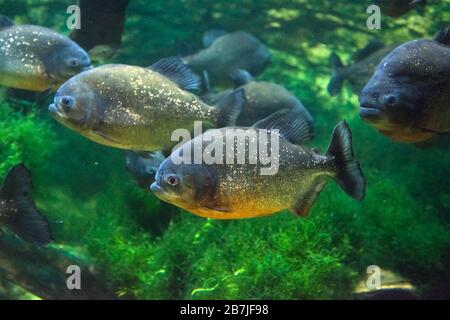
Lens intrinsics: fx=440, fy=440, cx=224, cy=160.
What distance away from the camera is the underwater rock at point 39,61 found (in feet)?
13.1

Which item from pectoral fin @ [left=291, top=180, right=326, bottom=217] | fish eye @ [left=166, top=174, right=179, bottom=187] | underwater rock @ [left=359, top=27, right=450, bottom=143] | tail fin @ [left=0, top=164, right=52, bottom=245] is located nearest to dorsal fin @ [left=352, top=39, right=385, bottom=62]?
underwater rock @ [left=359, top=27, right=450, bottom=143]

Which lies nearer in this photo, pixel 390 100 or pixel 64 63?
pixel 390 100

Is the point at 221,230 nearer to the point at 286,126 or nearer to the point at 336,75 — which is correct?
the point at 286,126

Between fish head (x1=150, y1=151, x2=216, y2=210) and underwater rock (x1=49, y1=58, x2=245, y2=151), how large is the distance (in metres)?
0.68

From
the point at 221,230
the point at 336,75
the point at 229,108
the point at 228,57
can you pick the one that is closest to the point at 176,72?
the point at 229,108

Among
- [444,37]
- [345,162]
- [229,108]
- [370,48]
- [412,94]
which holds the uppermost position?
[370,48]

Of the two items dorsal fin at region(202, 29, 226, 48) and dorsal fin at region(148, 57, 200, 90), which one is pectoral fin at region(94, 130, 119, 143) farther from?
dorsal fin at region(202, 29, 226, 48)

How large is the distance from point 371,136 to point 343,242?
2.44m

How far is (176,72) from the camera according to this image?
12.0ft

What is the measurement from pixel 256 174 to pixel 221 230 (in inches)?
101

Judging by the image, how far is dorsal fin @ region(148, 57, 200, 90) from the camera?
363 centimetres

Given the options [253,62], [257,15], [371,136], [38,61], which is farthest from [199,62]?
[38,61]

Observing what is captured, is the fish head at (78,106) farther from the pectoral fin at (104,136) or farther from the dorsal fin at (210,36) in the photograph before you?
the dorsal fin at (210,36)

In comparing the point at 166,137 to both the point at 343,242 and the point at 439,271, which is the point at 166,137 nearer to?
the point at 343,242
